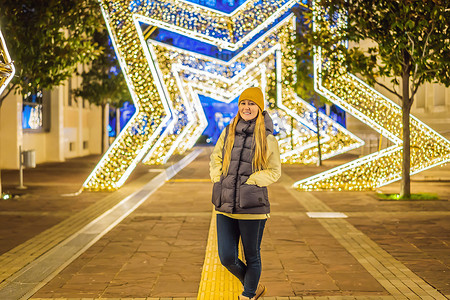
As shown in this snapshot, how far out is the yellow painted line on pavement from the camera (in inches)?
244

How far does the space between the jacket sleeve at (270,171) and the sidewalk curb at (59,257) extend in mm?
2417

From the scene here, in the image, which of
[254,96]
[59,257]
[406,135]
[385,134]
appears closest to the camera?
[254,96]

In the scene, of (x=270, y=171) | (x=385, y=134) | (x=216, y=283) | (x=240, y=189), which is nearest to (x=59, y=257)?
(x=216, y=283)

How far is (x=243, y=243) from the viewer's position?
544 centimetres

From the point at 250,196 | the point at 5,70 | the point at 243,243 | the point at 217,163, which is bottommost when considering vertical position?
the point at 243,243

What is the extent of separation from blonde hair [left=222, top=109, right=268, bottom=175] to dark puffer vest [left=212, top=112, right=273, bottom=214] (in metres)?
0.03

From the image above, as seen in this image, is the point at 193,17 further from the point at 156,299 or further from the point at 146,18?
the point at 156,299

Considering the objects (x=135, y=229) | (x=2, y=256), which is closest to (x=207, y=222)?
(x=135, y=229)

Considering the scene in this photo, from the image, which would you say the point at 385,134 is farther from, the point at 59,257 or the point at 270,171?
the point at 270,171

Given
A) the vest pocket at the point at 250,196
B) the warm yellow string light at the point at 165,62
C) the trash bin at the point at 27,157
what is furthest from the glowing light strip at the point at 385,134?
the vest pocket at the point at 250,196

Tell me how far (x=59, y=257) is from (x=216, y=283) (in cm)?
226

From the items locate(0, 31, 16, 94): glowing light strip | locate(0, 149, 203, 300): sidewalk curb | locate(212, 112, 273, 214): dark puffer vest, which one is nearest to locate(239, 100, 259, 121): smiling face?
locate(212, 112, 273, 214): dark puffer vest

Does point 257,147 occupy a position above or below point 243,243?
above

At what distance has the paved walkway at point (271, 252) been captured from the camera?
6453mm
